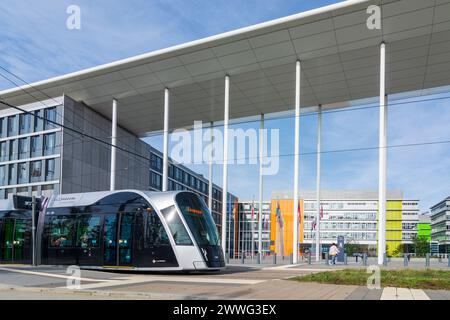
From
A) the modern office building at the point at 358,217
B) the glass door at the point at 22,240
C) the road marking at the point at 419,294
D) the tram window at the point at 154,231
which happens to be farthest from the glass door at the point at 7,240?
the modern office building at the point at 358,217

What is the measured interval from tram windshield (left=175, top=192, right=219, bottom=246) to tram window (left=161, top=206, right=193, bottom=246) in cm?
27

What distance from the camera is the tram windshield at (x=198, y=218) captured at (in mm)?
18078

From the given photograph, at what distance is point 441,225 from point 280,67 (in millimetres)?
124752

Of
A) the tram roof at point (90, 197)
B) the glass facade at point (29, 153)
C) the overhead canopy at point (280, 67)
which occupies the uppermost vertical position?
the overhead canopy at point (280, 67)

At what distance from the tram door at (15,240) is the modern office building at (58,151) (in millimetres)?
15488

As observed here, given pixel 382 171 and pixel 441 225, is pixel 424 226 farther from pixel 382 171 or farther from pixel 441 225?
pixel 382 171

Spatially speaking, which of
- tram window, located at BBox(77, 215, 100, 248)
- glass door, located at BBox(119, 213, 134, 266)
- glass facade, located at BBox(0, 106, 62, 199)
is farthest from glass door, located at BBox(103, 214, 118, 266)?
glass facade, located at BBox(0, 106, 62, 199)

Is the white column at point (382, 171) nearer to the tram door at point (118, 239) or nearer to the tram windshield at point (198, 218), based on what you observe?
the tram windshield at point (198, 218)

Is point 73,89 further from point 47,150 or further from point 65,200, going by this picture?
point 65,200

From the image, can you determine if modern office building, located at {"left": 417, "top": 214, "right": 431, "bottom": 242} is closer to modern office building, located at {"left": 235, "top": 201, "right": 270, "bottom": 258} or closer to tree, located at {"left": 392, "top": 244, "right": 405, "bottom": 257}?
tree, located at {"left": 392, "top": 244, "right": 405, "bottom": 257}

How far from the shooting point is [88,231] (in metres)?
19.7

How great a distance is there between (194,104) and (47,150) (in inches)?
529

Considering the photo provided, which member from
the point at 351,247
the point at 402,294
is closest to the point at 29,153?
the point at 402,294

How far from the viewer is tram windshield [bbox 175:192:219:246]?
18078 mm
